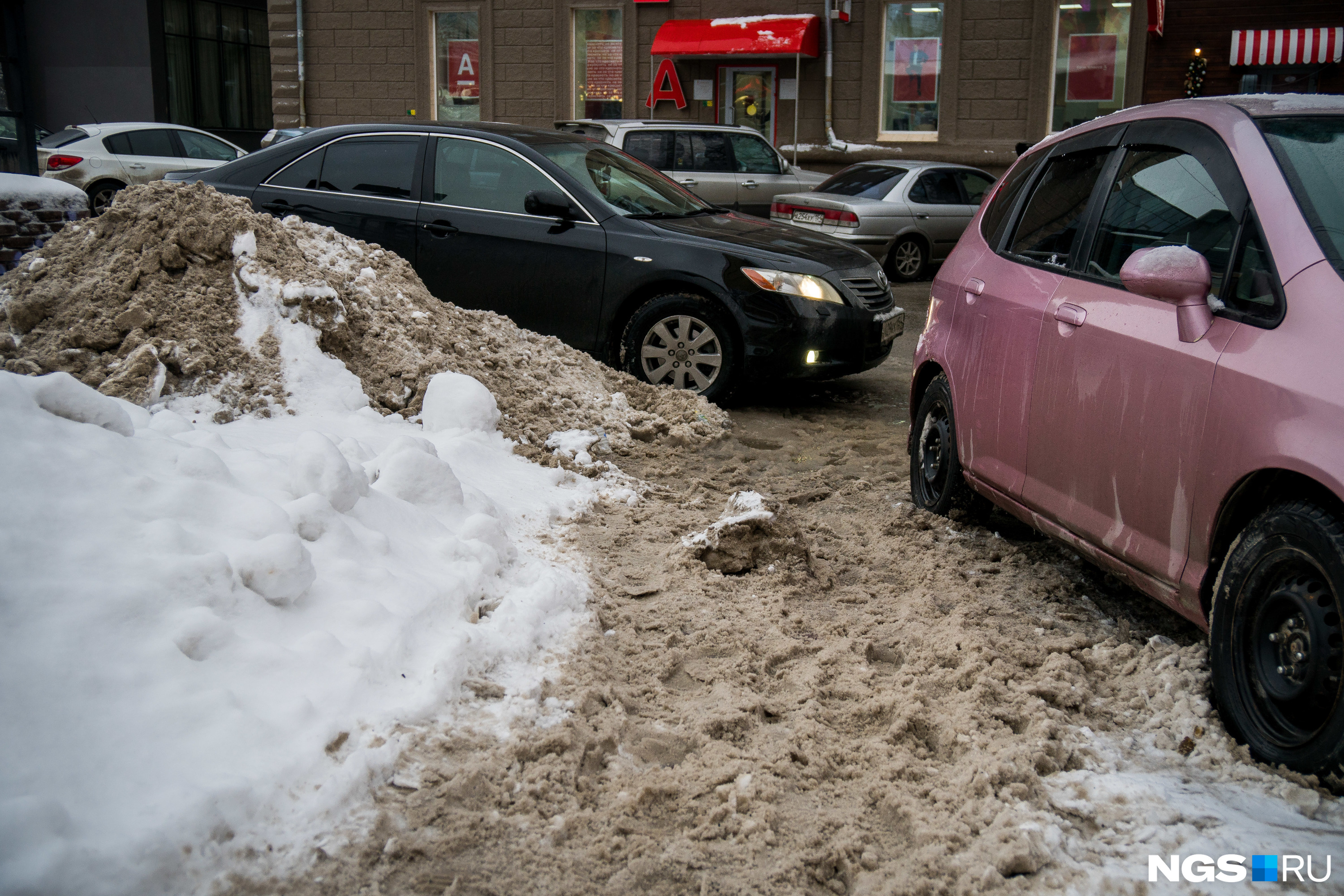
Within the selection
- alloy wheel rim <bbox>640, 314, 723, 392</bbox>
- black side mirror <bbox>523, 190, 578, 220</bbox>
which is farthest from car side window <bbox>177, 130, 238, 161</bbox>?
alloy wheel rim <bbox>640, 314, 723, 392</bbox>

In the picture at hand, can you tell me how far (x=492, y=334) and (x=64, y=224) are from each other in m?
2.47

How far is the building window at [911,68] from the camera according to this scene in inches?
746

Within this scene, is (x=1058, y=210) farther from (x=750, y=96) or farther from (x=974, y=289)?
(x=750, y=96)

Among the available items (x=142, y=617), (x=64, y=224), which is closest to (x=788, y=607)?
(x=142, y=617)

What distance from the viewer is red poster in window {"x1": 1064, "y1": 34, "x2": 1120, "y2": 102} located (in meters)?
18.1

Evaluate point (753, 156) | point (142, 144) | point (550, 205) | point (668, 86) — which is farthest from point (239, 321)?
point (668, 86)

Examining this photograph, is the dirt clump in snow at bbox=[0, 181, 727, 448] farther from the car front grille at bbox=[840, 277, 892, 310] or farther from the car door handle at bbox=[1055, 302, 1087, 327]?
the car door handle at bbox=[1055, 302, 1087, 327]

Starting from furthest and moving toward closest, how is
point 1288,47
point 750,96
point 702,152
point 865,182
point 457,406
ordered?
point 750,96 → point 1288,47 → point 702,152 → point 865,182 → point 457,406

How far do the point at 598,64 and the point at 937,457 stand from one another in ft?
59.1

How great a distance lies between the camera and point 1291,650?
256cm

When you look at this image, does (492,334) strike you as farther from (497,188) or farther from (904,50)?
(904,50)

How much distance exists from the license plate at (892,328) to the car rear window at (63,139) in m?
15.1

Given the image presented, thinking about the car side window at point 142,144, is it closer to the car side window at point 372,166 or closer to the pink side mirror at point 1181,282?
the car side window at point 372,166

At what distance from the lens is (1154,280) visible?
2.97 metres
